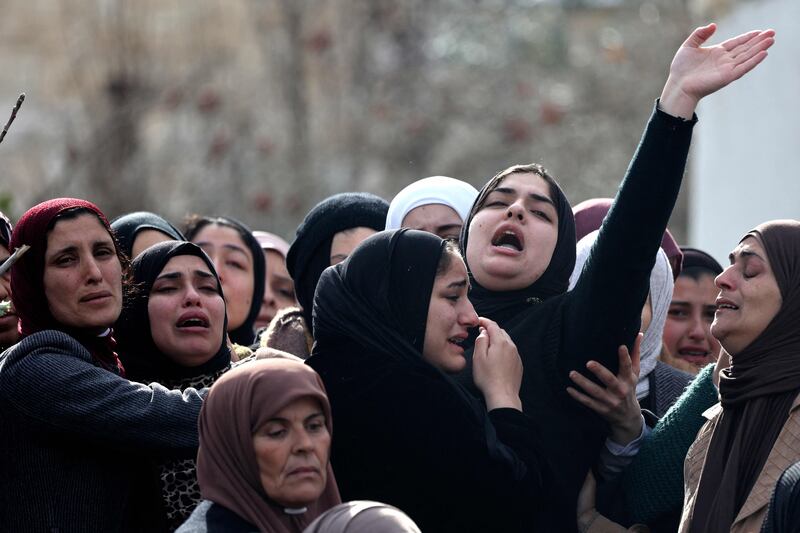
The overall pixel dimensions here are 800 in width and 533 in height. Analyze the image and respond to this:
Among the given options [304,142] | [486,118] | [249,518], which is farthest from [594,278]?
[486,118]

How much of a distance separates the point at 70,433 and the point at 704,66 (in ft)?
6.30

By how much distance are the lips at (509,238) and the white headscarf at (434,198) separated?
715 mm

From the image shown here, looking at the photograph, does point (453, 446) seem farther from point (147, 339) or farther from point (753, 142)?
point (753, 142)

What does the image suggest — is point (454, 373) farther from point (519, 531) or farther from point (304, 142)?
point (304, 142)

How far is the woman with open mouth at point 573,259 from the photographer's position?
3762 mm

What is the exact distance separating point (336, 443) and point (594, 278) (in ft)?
2.68

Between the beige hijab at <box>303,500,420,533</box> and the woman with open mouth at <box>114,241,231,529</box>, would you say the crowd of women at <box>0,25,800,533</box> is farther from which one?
the beige hijab at <box>303,500,420,533</box>

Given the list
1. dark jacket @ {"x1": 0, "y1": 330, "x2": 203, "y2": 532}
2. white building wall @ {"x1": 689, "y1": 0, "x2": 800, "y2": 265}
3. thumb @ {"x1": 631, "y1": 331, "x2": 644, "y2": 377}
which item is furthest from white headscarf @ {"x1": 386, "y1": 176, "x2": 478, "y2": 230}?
white building wall @ {"x1": 689, "y1": 0, "x2": 800, "y2": 265}

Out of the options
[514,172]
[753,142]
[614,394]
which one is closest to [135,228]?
[514,172]

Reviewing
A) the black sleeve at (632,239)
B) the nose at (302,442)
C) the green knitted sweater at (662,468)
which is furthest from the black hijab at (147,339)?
the green knitted sweater at (662,468)

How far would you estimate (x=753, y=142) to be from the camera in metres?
11.6

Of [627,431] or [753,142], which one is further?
[753,142]

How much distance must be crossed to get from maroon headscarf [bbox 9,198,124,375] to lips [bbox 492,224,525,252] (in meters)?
1.16

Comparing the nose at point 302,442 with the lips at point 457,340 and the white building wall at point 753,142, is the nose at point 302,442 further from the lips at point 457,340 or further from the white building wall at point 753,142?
the white building wall at point 753,142
